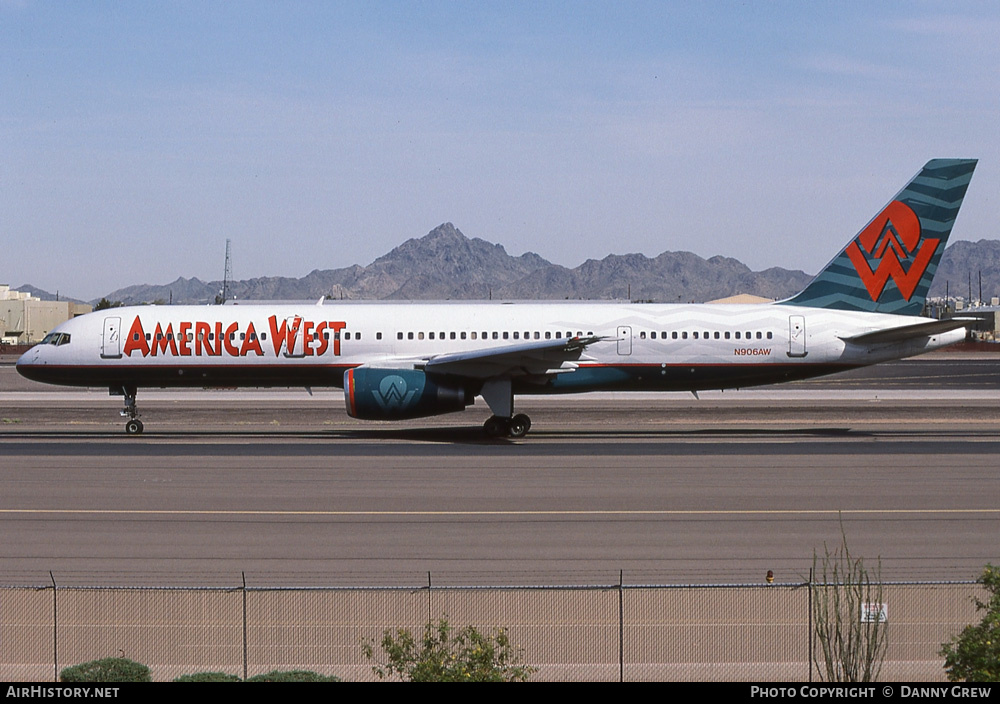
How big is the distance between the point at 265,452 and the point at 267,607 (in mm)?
17444

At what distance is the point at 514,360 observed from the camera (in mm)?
33781

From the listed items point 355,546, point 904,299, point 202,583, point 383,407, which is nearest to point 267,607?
point 202,583

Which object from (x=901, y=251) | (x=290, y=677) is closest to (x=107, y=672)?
(x=290, y=677)

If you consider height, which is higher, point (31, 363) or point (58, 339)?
point (58, 339)

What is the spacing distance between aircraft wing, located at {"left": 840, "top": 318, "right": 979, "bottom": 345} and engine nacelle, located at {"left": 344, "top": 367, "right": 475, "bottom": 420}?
14.6 metres

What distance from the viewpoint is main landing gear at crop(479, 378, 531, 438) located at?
34.5 meters

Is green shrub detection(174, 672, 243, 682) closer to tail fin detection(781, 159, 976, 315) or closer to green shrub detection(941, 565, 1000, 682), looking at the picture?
green shrub detection(941, 565, 1000, 682)

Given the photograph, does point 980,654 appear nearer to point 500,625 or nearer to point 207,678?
point 500,625

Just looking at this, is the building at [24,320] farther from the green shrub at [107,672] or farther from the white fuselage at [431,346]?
the green shrub at [107,672]

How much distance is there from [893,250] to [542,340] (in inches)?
527

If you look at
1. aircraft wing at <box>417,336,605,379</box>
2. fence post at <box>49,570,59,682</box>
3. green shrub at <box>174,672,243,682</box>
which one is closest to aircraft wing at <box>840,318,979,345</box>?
aircraft wing at <box>417,336,605,379</box>

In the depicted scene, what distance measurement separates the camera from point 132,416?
36.2 meters

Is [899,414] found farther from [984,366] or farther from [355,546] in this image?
[984,366]

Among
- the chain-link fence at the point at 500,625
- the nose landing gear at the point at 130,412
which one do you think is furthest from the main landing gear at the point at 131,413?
the chain-link fence at the point at 500,625
